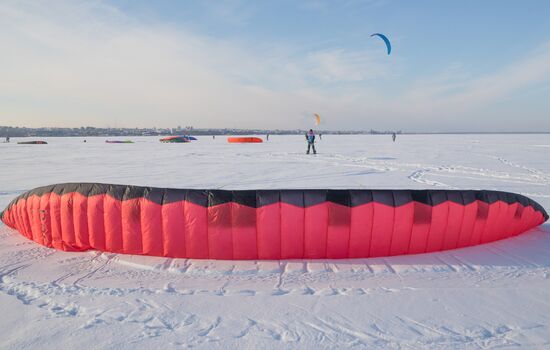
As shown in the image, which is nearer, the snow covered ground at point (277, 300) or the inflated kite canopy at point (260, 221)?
the snow covered ground at point (277, 300)

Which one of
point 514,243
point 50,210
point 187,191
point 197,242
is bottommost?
point 514,243

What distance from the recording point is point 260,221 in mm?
3361

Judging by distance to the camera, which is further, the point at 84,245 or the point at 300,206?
the point at 84,245

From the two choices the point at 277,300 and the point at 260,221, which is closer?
the point at 277,300

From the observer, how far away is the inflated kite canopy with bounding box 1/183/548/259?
11.1 ft

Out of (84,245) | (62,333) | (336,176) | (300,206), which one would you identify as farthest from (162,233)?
(336,176)

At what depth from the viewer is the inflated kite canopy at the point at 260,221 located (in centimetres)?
337

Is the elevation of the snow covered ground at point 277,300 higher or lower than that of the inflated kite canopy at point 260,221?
lower

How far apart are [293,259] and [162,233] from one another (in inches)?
60.6

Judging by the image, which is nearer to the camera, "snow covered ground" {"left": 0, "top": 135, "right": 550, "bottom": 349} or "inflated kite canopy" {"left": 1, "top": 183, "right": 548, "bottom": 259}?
"snow covered ground" {"left": 0, "top": 135, "right": 550, "bottom": 349}

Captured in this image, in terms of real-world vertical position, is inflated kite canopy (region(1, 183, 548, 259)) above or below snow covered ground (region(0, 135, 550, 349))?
above

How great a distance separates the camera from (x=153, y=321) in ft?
7.94

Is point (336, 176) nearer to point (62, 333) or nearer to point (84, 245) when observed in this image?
point (84, 245)

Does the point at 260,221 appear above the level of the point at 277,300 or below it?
above
